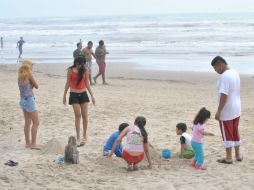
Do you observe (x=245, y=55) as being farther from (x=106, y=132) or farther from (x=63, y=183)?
(x=63, y=183)

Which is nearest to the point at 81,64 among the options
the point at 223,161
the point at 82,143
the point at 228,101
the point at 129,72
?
the point at 82,143

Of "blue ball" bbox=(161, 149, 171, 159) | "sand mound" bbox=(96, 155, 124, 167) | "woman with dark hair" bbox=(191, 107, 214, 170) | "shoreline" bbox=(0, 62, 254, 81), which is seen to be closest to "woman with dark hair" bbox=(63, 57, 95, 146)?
"sand mound" bbox=(96, 155, 124, 167)

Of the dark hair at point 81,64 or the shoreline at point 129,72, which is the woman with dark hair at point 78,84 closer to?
the dark hair at point 81,64

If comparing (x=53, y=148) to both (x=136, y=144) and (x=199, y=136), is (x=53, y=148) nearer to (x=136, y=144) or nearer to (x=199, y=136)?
(x=136, y=144)

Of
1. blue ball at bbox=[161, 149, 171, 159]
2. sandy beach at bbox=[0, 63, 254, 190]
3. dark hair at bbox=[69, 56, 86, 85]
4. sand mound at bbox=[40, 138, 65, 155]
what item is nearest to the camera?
sandy beach at bbox=[0, 63, 254, 190]

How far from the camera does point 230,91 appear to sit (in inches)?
248

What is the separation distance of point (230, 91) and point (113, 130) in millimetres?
3070

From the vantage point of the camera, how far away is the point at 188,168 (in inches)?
255

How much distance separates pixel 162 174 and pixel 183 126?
3.34 ft

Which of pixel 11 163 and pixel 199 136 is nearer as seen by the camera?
pixel 11 163

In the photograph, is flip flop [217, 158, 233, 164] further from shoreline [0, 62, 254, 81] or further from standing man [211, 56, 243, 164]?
shoreline [0, 62, 254, 81]

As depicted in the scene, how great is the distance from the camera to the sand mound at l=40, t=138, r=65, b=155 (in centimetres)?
705

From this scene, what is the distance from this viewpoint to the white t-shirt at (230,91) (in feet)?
20.4

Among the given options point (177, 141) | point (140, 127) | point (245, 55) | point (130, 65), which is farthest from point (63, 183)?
point (245, 55)
